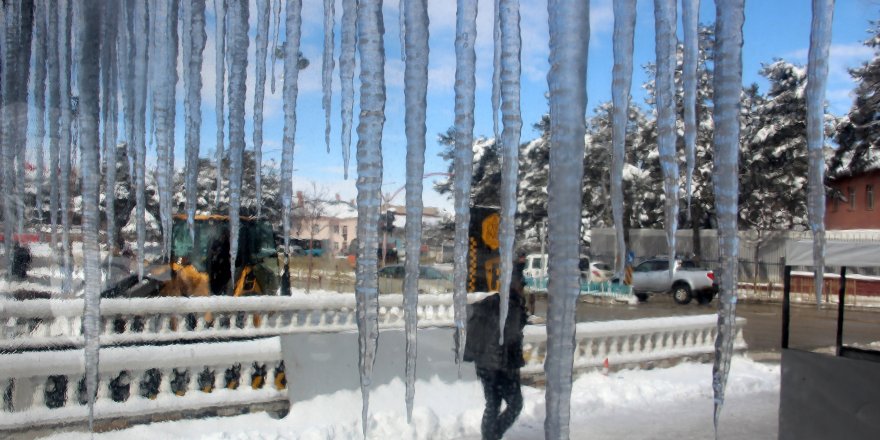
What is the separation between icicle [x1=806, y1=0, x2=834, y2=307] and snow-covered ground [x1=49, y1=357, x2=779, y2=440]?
3716mm

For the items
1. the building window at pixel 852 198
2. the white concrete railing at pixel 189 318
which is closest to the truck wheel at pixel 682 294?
the building window at pixel 852 198

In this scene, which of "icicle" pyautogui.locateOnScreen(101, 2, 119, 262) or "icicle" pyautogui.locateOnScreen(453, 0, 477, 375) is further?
"icicle" pyautogui.locateOnScreen(101, 2, 119, 262)

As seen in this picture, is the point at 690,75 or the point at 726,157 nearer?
the point at 726,157

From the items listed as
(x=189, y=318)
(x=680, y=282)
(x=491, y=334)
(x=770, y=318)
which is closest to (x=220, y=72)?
(x=491, y=334)

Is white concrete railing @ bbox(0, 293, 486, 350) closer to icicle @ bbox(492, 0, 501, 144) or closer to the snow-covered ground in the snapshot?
the snow-covered ground

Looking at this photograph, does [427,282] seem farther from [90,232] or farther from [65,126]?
[90,232]

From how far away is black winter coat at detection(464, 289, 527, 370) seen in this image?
465cm

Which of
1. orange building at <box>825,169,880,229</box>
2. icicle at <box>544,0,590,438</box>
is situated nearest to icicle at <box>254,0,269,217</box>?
icicle at <box>544,0,590,438</box>

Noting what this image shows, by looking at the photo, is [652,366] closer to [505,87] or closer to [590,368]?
[590,368]

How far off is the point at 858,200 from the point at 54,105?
962cm

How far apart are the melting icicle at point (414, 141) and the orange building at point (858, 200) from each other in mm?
6696

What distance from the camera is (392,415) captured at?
5367mm

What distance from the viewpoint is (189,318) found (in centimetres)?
798

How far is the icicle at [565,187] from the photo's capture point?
1259 millimetres
